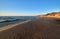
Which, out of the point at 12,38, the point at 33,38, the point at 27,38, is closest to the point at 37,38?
the point at 33,38

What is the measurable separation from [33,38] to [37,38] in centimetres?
26

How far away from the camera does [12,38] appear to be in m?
5.96

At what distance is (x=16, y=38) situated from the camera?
234 inches

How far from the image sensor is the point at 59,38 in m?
5.59

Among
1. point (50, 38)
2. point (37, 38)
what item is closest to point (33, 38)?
point (37, 38)

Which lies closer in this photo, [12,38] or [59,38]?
[59,38]

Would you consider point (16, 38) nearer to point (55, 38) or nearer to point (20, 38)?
point (20, 38)

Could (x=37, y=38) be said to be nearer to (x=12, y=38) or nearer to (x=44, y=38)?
(x=44, y=38)

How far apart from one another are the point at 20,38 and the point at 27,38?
479 millimetres

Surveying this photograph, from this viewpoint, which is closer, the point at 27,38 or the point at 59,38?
the point at 59,38

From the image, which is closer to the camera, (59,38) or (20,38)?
(59,38)

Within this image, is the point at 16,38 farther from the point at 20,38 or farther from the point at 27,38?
the point at 27,38

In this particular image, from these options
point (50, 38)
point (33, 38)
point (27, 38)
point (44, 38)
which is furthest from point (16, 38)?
point (50, 38)

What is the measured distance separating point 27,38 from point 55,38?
5.95 feet
